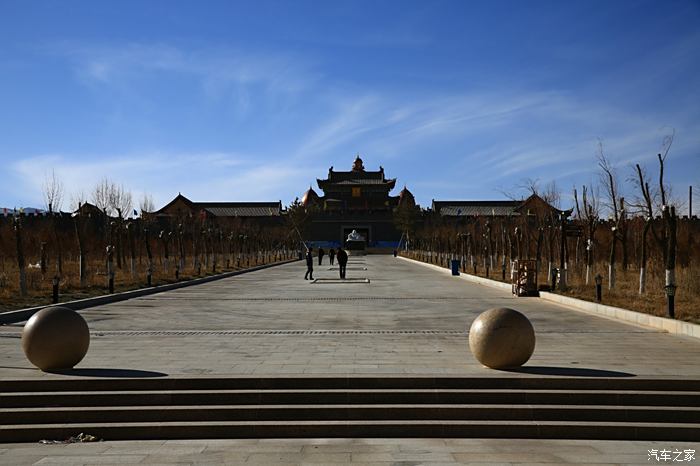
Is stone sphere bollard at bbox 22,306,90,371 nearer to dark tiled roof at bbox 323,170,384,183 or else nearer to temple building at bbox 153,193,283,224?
temple building at bbox 153,193,283,224

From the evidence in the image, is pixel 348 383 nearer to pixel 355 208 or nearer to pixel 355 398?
pixel 355 398

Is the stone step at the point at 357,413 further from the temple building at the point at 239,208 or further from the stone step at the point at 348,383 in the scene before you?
the temple building at the point at 239,208

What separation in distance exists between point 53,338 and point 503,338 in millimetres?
5228

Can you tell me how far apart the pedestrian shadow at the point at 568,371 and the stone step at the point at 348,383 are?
0.29 metres

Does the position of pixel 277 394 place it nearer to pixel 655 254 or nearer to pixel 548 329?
pixel 548 329

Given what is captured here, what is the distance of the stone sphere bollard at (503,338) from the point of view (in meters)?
7.81

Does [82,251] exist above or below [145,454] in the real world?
above

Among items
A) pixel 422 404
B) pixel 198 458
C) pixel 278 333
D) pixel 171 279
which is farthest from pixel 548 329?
pixel 171 279

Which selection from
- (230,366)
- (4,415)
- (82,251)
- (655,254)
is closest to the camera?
(4,415)

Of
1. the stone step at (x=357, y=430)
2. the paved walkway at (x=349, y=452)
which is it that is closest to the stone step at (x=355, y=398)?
the stone step at (x=357, y=430)

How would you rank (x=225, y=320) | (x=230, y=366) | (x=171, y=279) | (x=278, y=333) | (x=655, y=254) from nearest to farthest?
(x=230, y=366)
(x=278, y=333)
(x=225, y=320)
(x=171, y=279)
(x=655, y=254)

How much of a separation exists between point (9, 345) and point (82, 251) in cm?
1290

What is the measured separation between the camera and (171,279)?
27.5 m

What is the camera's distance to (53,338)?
795 centimetres
